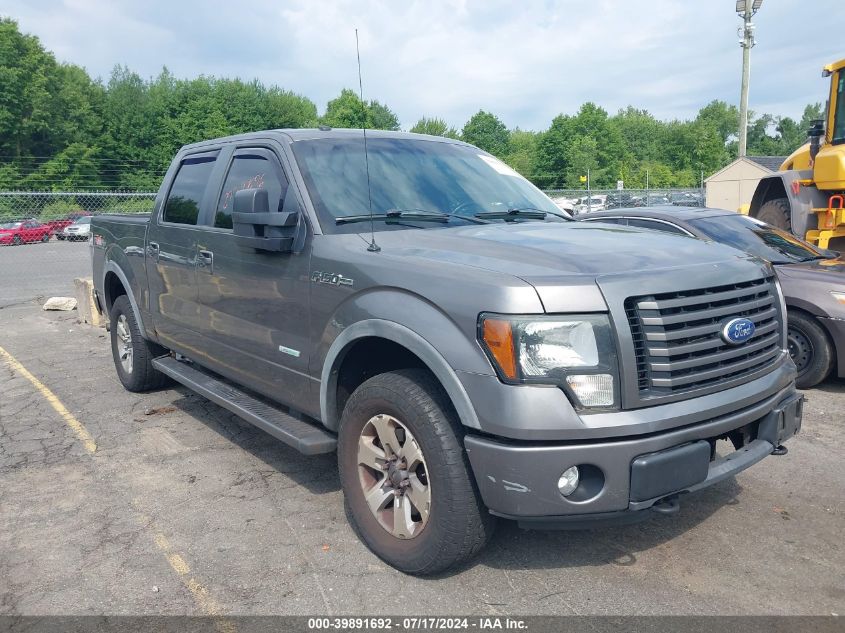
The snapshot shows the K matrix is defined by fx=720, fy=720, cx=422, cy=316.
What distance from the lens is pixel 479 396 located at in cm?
277

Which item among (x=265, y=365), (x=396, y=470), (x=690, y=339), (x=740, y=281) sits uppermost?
(x=740, y=281)

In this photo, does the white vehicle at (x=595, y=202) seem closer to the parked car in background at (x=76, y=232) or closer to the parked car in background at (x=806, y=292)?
the parked car in background at (x=806, y=292)

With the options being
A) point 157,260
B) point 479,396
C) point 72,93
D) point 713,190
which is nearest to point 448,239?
point 479,396

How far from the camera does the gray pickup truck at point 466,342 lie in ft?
8.95

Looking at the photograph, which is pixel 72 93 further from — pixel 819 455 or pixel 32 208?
pixel 819 455

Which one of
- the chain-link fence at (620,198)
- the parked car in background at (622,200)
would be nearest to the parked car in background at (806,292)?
the chain-link fence at (620,198)

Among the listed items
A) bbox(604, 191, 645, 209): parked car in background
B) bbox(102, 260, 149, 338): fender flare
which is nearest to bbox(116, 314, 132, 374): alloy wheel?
bbox(102, 260, 149, 338): fender flare

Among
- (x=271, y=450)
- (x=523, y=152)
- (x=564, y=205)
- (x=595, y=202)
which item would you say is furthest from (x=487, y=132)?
(x=271, y=450)

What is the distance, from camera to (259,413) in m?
4.11

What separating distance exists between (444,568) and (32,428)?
4099 mm

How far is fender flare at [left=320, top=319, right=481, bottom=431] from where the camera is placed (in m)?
2.83

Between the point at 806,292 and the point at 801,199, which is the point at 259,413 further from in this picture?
the point at 801,199

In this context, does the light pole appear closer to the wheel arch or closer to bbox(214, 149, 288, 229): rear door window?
the wheel arch

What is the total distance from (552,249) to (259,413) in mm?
1957
